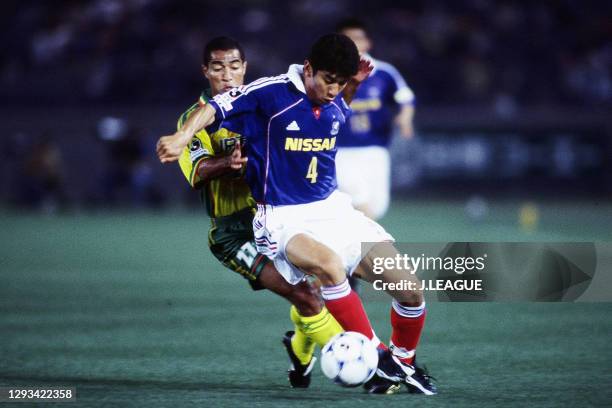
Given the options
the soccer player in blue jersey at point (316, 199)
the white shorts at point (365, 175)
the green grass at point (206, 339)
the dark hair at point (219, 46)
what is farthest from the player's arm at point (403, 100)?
the soccer player in blue jersey at point (316, 199)

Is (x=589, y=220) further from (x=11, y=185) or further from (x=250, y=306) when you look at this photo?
(x=11, y=185)

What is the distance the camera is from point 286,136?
5734 millimetres

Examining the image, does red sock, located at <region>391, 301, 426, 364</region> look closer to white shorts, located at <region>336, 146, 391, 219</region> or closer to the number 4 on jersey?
the number 4 on jersey

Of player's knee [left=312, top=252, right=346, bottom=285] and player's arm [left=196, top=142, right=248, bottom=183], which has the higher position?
player's arm [left=196, top=142, right=248, bottom=183]

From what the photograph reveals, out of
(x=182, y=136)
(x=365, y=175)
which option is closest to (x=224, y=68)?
(x=182, y=136)

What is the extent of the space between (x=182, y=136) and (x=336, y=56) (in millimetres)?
852

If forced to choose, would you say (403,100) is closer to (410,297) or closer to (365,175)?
(365,175)

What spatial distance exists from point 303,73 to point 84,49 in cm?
1644

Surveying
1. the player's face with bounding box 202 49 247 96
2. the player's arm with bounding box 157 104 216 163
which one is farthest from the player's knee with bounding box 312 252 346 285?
the player's face with bounding box 202 49 247 96

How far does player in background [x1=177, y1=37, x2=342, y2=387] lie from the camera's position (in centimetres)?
586

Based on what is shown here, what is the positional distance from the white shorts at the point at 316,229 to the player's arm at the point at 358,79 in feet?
2.25

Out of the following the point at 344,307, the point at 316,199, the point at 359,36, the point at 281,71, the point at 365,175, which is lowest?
the point at 344,307

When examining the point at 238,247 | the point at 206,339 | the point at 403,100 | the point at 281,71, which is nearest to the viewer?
the point at 238,247

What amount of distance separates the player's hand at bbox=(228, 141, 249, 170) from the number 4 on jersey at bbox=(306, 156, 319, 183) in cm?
34
